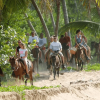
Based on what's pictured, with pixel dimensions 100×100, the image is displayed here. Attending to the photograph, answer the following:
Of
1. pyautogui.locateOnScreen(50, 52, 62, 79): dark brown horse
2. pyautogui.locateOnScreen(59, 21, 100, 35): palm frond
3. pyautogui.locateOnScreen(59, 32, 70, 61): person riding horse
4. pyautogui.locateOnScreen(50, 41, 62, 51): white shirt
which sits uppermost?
pyautogui.locateOnScreen(59, 21, 100, 35): palm frond

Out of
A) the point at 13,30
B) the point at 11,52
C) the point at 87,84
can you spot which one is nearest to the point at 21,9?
the point at 13,30

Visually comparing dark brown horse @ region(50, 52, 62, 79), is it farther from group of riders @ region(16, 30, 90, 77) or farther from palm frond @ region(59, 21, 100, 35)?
palm frond @ region(59, 21, 100, 35)

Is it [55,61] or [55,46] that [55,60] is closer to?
[55,61]

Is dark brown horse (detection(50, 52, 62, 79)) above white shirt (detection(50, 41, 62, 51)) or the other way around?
the other way around

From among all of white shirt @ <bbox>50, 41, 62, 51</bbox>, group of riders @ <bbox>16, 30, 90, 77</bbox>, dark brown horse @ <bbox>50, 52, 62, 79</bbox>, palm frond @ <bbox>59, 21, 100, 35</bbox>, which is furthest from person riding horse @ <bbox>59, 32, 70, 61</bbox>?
white shirt @ <bbox>50, 41, 62, 51</bbox>

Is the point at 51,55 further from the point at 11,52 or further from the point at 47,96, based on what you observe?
the point at 47,96

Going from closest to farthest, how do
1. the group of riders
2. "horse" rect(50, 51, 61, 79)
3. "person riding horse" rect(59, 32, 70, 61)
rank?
the group of riders < "horse" rect(50, 51, 61, 79) < "person riding horse" rect(59, 32, 70, 61)

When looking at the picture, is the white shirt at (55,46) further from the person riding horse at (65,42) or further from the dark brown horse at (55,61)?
the person riding horse at (65,42)

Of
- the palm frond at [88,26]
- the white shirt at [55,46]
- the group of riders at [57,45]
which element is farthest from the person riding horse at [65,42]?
the white shirt at [55,46]

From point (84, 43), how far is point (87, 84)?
25.9 feet

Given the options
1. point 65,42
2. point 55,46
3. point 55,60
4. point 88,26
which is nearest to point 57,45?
point 55,46

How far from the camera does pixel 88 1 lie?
57.0ft

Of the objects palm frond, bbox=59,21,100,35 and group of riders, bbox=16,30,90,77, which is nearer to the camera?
group of riders, bbox=16,30,90,77

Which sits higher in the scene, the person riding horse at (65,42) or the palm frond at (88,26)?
the palm frond at (88,26)
